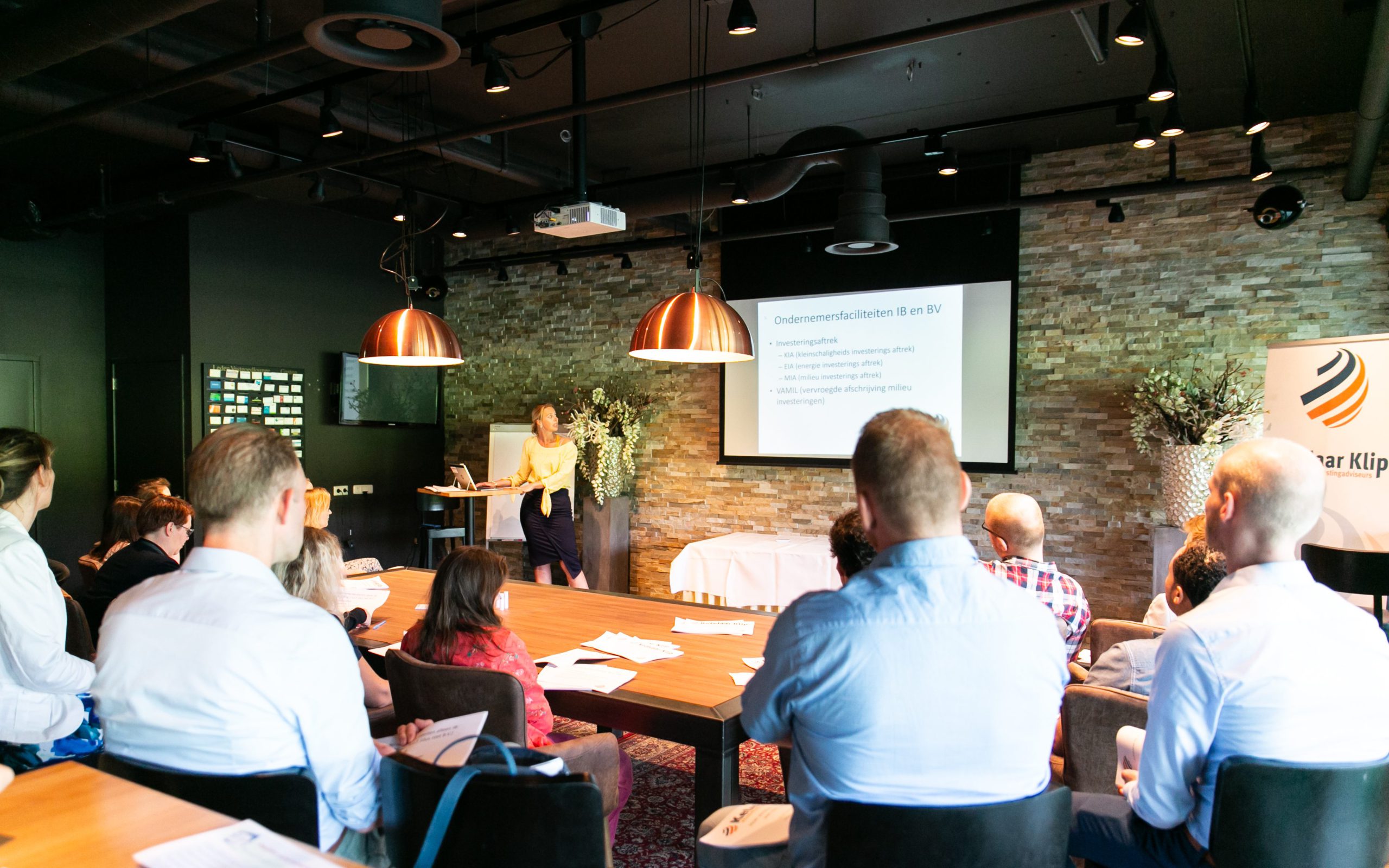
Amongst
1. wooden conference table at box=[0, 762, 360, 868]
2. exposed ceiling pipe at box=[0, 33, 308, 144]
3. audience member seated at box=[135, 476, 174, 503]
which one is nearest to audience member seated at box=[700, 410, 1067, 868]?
wooden conference table at box=[0, 762, 360, 868]

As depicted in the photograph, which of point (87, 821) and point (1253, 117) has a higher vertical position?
point (1253, 117)

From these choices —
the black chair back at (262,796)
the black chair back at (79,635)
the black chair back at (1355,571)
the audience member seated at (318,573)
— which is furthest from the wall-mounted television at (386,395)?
the black chair back at (1355,571)

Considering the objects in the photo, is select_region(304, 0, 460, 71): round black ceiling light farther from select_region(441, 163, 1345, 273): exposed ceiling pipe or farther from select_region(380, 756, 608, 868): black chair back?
select_region(441, 163, 1345, 273): exposed ceiling pipe

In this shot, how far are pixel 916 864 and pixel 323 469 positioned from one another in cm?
756

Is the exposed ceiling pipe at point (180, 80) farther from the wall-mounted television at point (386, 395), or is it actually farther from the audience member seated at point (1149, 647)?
the wall-mounted television at point (386, 395)

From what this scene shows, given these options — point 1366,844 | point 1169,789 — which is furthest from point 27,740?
point 1366,844

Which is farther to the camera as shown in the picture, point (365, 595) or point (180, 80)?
point (180, 80)

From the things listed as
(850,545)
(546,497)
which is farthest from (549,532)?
(850,545)

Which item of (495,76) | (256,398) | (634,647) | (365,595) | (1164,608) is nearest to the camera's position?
(634,647)

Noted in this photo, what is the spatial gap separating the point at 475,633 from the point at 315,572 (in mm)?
651

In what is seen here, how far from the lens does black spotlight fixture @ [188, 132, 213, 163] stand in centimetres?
518

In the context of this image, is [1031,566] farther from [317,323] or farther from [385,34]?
[317,323]

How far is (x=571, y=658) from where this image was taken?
281 centimetres

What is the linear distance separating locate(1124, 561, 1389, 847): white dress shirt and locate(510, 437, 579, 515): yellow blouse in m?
5.46
